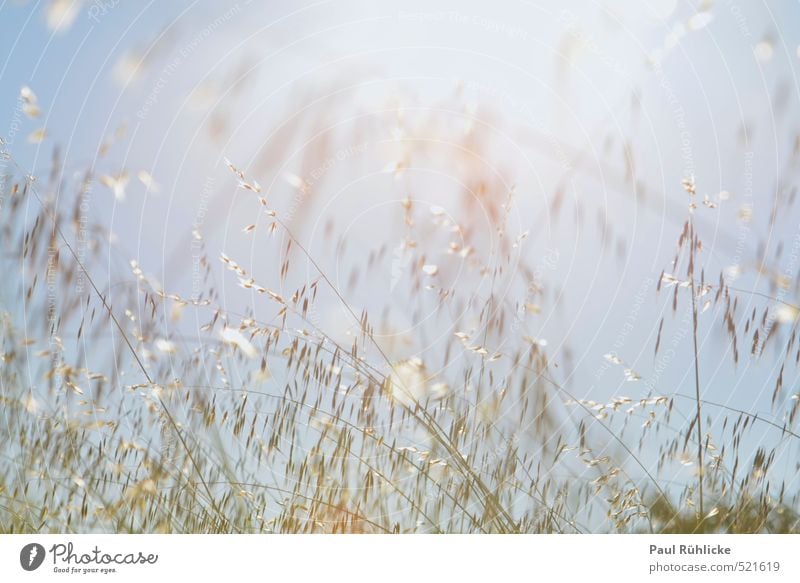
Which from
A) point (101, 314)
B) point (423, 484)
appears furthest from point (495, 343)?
point (101, 314)

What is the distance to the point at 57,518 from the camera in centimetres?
182

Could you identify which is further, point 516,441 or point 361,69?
point 361,69

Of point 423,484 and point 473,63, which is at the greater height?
point 473,63

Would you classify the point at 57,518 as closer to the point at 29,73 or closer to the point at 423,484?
the point at 423,484

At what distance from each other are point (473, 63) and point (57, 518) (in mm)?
1345

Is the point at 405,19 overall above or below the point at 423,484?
above
